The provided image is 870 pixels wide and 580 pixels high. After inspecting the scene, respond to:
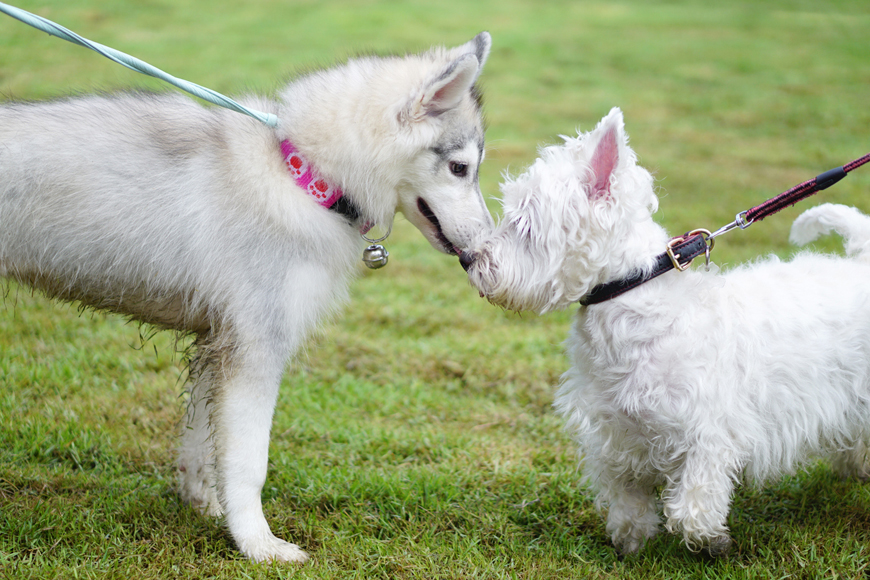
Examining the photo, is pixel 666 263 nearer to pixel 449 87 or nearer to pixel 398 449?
pixel 449 87

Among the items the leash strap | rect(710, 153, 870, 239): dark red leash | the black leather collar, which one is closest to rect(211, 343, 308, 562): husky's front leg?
the black leather collar

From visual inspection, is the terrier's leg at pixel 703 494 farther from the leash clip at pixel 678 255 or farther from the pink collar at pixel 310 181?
the pink collar at pixel 310 181

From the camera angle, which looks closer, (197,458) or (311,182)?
(311,182)

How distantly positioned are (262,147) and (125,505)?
5.44 ft

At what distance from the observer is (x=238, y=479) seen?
282 centimetres

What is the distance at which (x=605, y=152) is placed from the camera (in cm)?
253

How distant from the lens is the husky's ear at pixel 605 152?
8.08 feet

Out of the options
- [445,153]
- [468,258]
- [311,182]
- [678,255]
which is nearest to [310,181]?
[311,182]

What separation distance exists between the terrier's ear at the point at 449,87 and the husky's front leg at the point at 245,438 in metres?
1.17

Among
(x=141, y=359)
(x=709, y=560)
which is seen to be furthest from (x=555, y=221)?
(x=141, y=359)

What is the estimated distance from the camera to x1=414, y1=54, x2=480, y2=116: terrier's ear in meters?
2.84

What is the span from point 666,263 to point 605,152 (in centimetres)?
46

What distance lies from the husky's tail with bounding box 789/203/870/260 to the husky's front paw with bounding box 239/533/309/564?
251cm

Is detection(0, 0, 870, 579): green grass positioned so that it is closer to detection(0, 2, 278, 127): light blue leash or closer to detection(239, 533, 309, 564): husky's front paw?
detection(239, 533, 309, 564): husky's front paw
